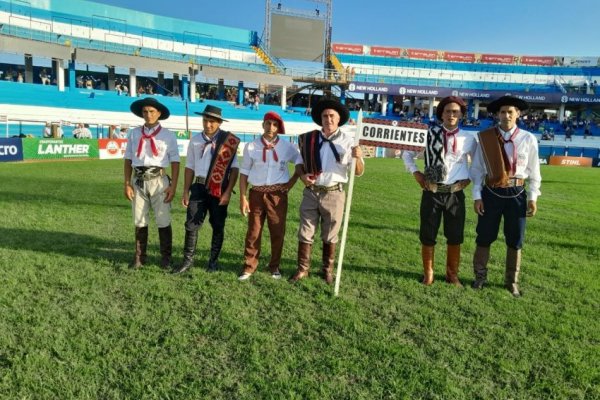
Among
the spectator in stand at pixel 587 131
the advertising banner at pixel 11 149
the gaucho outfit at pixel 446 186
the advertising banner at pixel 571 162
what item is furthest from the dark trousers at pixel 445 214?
the spectator in stand at pixel 587 131

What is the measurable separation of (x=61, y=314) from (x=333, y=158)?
2961 mm

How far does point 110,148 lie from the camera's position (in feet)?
78.4

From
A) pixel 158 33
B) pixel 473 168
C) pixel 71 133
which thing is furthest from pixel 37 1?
pixel 473 168

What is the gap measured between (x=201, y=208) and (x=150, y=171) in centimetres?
71

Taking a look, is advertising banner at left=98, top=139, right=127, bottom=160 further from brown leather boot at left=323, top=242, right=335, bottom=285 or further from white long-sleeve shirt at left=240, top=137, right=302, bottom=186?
brown leather boot at left=323, top=242, right=335, bottom=285

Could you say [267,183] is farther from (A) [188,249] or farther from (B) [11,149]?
(B) [11,149]

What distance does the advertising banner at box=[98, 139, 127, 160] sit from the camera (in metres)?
23.4

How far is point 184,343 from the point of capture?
3398 millimetres

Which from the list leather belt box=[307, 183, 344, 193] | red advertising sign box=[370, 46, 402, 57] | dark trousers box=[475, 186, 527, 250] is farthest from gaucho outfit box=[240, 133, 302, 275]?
red advertising sign box=[370, 46, 402, 57]

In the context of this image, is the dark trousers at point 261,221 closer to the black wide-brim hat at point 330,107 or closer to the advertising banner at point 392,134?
the black wide-brim hat at point 330,107

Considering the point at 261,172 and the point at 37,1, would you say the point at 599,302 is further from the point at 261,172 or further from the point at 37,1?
the point at 37,1

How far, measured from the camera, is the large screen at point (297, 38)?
45.9m

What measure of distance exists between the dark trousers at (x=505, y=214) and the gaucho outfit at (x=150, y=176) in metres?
3.51

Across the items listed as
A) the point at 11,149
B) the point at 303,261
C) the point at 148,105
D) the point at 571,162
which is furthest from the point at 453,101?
the point at 571,162
